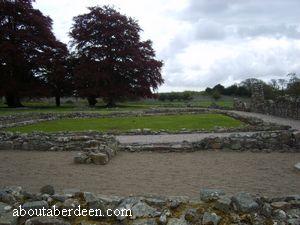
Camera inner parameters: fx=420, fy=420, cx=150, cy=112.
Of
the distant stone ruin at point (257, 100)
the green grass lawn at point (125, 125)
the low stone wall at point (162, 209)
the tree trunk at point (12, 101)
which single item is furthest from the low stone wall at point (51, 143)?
the tree trunk at point (12, 101)

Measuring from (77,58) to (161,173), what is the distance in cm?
4252

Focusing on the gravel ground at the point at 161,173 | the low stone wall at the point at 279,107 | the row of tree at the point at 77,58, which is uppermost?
the row of tree at the point at 77,58

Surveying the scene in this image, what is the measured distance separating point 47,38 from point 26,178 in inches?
1504

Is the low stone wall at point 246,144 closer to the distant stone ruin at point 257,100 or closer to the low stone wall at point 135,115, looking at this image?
the low stone wall at point 135,115

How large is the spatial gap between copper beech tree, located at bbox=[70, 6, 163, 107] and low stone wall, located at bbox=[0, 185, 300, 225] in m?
40.5

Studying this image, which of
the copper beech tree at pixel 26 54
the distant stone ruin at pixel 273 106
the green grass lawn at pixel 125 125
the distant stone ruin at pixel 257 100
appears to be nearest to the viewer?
the green grass lawn at pixel 125 125

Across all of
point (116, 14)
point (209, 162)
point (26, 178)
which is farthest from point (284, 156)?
point (116, 14)

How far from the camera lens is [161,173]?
1104 centimetres

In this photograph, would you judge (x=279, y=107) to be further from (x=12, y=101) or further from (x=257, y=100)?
(x=12, y=101)

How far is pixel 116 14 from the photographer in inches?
2005

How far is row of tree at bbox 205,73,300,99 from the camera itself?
48.8 m

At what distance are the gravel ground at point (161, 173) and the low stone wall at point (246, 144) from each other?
524 mm

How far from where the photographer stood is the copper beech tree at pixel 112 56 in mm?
47656

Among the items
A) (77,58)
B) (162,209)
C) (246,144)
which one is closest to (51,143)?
(246,144)
